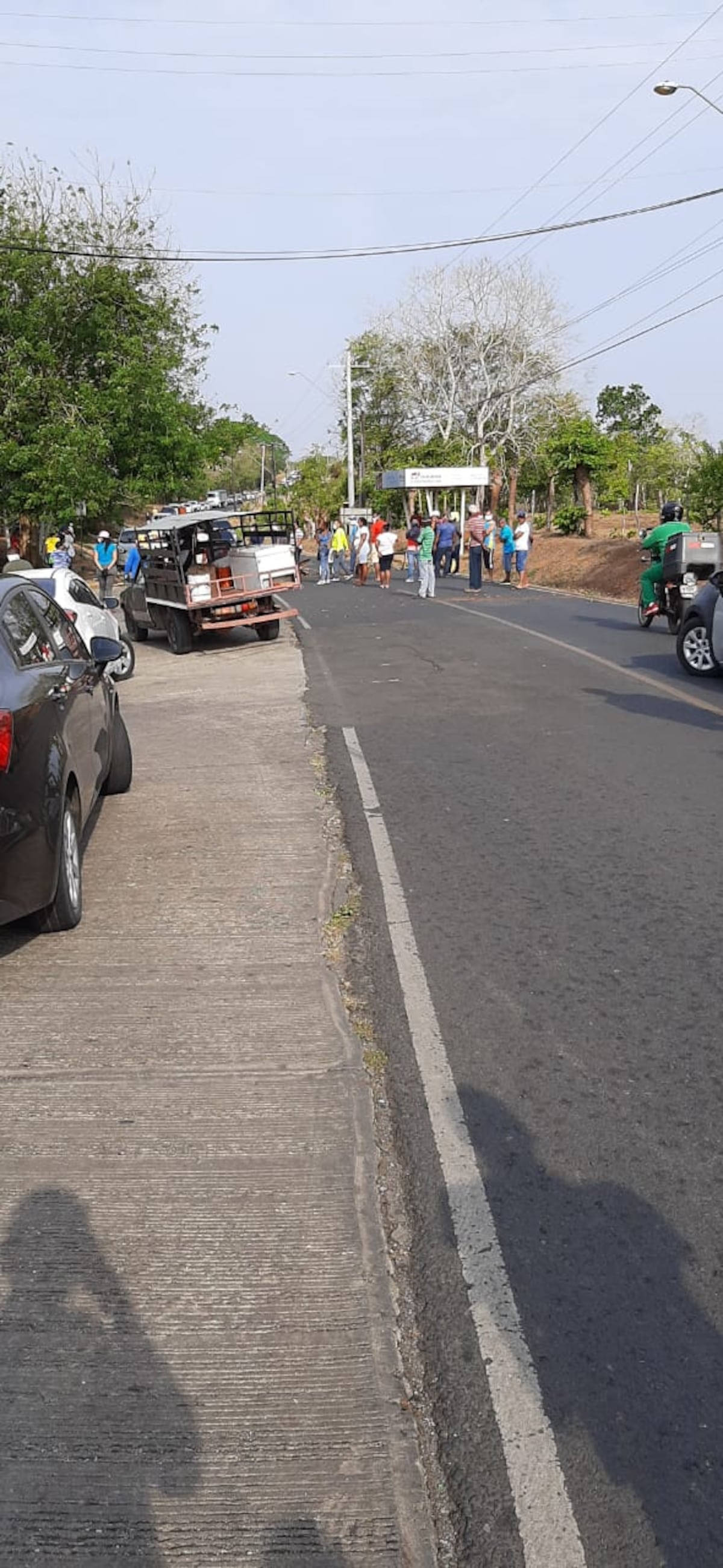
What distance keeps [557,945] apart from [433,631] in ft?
47.7

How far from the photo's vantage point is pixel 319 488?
75875 millimetres

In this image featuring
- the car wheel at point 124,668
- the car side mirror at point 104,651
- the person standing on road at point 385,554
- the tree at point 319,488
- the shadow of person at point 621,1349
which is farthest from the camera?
the tree at point 319,488

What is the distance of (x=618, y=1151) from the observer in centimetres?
384

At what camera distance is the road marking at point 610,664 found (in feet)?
39.2

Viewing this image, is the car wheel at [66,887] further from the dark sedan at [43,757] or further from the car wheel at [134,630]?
the car wheel at [134,630]

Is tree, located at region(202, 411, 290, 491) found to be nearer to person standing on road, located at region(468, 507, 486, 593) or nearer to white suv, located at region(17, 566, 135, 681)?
person standing on road, located at region(468, 507, 486, 593)

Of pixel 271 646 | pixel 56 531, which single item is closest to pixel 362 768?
pixel 271 646

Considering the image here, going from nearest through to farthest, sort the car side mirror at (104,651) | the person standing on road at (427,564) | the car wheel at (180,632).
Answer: the car side mirror at (104,651), the car wheel at (180,632), the person standing on road at (427,564)

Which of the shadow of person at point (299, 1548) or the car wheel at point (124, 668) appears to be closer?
the shadow of person at point (299, 1548)

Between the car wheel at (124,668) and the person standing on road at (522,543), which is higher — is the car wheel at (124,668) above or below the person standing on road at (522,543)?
below

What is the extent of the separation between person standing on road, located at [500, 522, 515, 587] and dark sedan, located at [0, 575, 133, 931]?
2518 cm

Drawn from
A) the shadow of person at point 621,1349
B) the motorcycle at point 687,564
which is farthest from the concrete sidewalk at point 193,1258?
the motorcycle at point 687,564

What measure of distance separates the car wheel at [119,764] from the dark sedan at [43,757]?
97 centimetres

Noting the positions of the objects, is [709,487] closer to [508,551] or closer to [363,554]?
[508,551]
